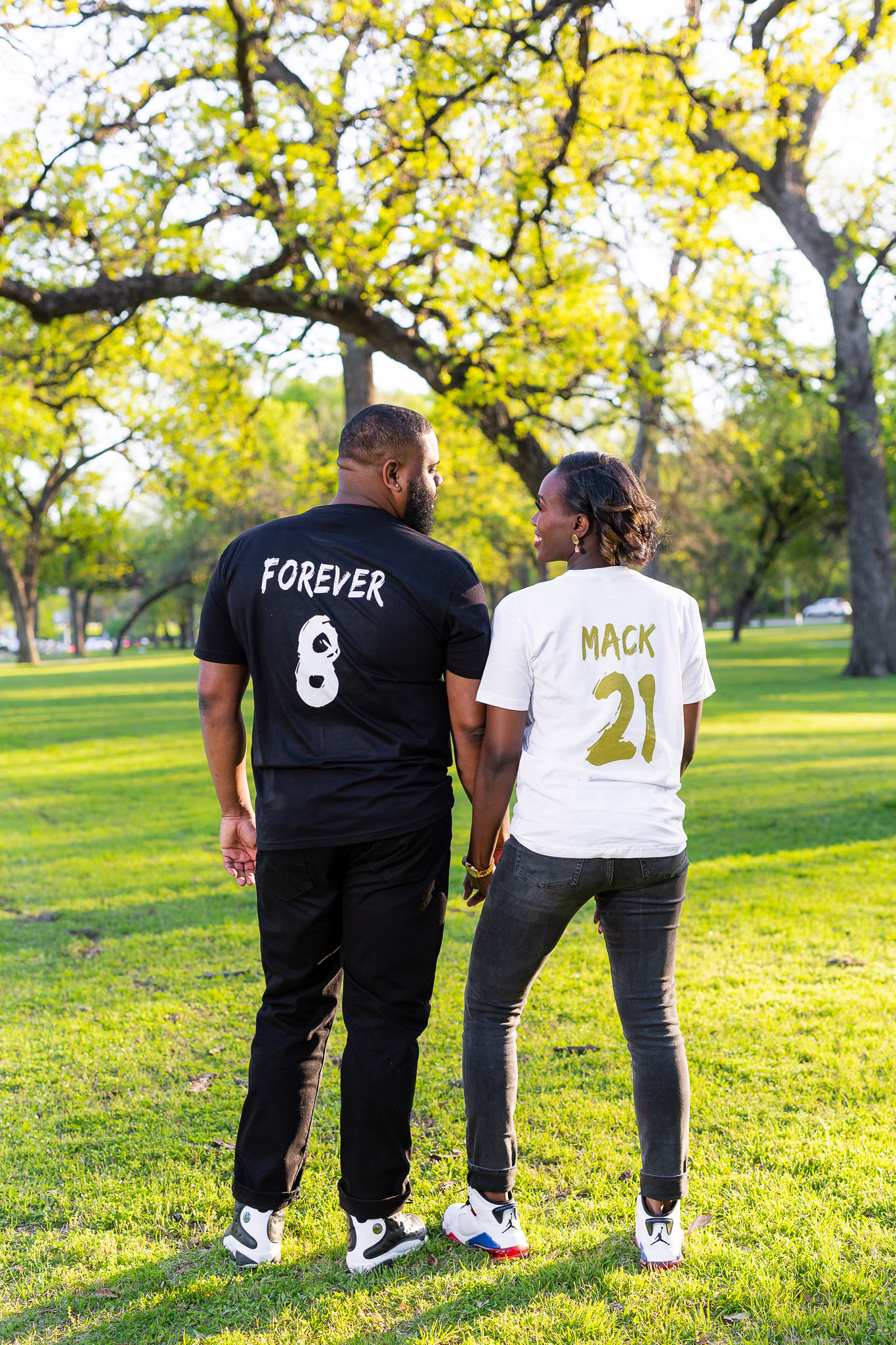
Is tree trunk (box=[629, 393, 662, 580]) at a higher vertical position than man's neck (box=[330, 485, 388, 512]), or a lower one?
higher

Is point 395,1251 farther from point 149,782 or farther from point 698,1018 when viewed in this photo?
point 149,782

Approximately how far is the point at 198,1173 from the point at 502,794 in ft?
5.75

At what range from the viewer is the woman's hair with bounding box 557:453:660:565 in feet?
8.93

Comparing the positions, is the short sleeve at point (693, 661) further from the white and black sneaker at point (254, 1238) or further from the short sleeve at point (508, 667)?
the white and black sneaker at point (254, 1238)

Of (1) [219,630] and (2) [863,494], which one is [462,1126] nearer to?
(1) [219,630]

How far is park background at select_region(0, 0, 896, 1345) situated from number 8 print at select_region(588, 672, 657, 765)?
0.76 metres

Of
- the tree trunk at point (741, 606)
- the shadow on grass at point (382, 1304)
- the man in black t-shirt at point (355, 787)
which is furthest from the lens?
the tree trunk at point (741, 606)

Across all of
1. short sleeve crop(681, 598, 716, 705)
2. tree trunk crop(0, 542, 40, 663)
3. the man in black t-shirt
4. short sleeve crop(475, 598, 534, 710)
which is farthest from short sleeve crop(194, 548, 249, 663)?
tree trunk crop(0, 542, 40, 663)

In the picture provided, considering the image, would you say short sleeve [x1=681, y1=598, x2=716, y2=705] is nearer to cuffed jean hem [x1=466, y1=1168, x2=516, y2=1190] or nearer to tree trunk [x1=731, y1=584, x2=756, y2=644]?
cuffed jean hem [x1=466, y1=1168, x2=516, y2=1190]

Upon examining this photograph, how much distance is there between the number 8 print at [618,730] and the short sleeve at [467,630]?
1.15 ft

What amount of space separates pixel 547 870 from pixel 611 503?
0.98 meters

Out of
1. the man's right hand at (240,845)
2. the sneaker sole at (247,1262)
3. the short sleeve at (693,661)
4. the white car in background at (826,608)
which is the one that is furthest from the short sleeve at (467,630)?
the white car in background at (826,608)

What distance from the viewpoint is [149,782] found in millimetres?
11961

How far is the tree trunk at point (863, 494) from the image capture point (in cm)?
2258
